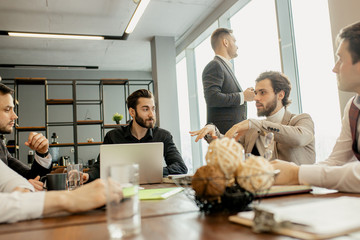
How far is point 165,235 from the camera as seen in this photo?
24.8 inches

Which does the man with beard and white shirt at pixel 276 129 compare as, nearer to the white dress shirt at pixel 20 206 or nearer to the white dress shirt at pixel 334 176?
the white dress shirt at pixel 334 176

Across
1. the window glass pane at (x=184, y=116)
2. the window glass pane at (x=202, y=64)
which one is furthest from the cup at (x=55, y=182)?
the window glass pane at (x=184, y=116)

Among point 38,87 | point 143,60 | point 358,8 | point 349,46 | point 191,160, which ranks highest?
point 143,60

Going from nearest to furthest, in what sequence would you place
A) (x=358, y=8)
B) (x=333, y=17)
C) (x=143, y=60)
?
(x=358, y=8) < (x=333, y=17) < (x=143, y=60)

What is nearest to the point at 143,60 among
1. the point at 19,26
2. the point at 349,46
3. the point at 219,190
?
the point at 19,26

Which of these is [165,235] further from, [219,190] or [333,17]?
[333,17]

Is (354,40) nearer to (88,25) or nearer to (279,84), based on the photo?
(279,84)

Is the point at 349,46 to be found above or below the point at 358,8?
below

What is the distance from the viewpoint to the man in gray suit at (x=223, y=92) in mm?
2648

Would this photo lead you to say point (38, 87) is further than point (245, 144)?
Yes

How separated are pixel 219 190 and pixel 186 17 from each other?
4.56 meters

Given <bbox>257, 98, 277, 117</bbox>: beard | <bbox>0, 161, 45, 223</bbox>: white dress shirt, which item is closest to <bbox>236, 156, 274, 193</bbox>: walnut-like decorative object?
<bbox>0, 161, 45, 223</bbox>: white dress shirt

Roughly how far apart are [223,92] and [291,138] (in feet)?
3.46

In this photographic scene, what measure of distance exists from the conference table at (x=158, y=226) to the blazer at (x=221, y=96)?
67.7 inches
